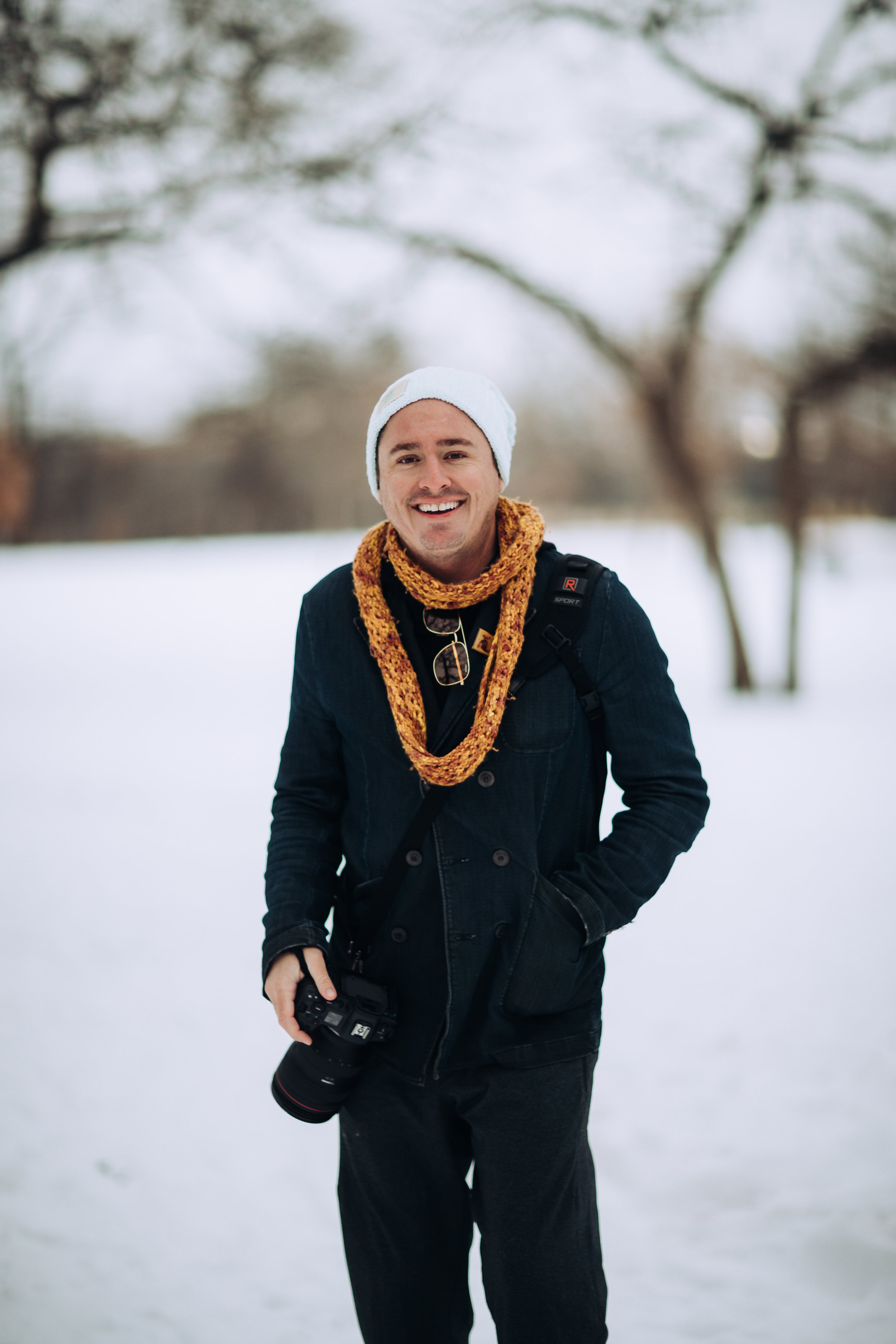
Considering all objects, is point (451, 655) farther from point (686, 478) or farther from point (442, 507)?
point (686, 478)

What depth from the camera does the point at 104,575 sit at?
930 inches

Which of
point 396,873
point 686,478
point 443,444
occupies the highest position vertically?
point 686,478

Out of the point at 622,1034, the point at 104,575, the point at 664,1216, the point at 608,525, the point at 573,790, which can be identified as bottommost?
the point at 664,1216

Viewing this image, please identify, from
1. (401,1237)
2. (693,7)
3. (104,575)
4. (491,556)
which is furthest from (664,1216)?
(104,575)

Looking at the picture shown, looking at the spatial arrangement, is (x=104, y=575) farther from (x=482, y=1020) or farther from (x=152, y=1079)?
(x=482, y=1020)

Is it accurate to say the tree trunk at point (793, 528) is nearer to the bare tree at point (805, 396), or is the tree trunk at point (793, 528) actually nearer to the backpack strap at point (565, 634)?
the bare tree at point (805, 396)

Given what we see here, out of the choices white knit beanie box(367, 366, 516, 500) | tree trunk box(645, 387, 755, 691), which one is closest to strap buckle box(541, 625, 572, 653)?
white knit beanie box(367, 366, 516, 500)

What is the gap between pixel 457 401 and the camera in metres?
1.47

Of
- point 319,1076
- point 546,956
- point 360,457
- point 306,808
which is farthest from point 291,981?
point 360,457

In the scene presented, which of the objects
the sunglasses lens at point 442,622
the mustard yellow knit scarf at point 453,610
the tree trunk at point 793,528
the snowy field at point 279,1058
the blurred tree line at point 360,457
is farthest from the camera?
the tree trunk at point 793,528

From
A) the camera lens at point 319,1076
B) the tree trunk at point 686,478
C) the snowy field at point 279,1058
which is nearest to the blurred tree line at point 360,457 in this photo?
the tree trunk at point 686,478

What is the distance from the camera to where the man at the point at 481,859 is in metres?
1.48

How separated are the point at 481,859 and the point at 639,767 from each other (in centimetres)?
27

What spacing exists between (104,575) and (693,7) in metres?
20.3
